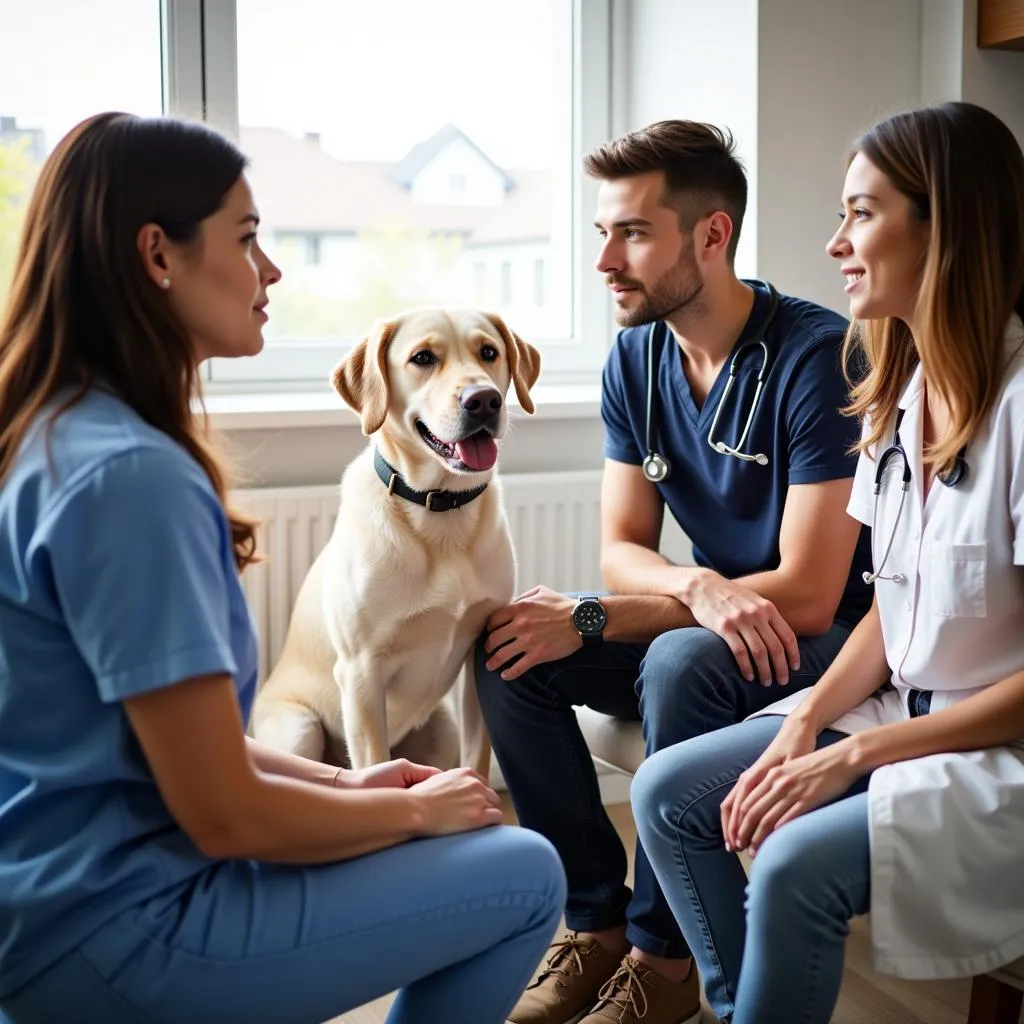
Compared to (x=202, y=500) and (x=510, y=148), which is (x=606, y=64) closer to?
(x=510, y=148)

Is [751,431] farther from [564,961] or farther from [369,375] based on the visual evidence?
[564,961]

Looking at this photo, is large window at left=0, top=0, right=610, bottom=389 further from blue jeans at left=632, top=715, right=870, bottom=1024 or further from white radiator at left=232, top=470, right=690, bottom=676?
blue jeans at left=632, top=715, right=870, bottom=1024

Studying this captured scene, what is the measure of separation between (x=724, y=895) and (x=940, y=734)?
372mm

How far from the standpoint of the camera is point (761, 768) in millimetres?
1517

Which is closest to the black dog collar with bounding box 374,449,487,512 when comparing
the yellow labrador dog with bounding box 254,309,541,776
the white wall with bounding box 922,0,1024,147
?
the yellow labrador dog with bounding box 254,309,541,776

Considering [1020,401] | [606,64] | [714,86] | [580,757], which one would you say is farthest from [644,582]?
[606,64]

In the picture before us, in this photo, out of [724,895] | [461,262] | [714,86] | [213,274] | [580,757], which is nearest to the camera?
[213,274]

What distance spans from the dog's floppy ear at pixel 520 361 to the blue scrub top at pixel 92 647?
110 cm

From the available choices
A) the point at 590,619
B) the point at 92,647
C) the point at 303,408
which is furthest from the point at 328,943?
the point at 303,408

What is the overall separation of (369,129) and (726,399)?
4.47 ft

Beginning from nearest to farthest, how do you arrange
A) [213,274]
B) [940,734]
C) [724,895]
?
[213,274] → [940,734] → [724,895]

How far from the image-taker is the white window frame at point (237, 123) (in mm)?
2695

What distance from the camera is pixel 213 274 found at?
1211mm

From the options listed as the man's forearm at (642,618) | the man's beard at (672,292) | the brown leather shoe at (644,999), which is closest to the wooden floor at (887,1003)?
the brown leather shoe at (644,999)
